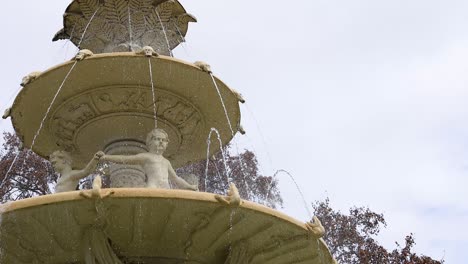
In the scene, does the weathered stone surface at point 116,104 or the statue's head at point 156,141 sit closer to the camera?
the statue's head at point 156,141

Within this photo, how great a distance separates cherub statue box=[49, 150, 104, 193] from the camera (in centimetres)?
676

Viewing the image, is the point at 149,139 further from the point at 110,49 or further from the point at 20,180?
the point at 20,180

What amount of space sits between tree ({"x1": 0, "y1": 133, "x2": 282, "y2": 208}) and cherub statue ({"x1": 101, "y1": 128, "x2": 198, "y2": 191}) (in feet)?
34.7

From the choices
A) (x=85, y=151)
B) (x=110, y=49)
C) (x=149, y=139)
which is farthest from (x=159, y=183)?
(x=110, y=49)

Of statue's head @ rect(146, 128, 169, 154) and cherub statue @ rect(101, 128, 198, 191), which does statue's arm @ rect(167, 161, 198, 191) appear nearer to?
cherub statue @ rect(101, 128, 198, 191)

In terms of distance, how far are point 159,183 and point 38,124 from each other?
2041 millimetres

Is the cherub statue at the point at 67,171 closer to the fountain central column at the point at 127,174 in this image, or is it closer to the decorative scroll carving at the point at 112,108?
the fountain central column at the point at 127,174

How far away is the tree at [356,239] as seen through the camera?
16266 mm

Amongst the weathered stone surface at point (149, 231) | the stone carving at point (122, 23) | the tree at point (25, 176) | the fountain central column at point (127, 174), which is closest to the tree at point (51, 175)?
the tree at point (25, 176)

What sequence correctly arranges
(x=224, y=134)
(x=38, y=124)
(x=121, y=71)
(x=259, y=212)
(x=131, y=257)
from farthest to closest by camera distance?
(x=224, y=134)
(x=38, y=124)
(x=121, y=71)
(x=131, y=257)
(x=259, y=212)

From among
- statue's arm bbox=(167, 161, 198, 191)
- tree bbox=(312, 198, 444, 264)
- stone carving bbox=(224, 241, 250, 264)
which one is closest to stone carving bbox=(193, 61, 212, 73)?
statue's arm bbox=(167, 161, 198, 191)

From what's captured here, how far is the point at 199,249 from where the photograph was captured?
6.04m

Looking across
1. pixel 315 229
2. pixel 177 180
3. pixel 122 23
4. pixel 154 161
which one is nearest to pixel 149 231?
pixel 154 161

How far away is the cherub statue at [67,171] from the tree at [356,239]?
401 inches
